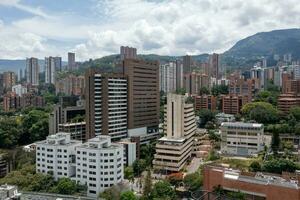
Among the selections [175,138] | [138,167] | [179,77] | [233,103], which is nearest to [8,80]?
[179,77]

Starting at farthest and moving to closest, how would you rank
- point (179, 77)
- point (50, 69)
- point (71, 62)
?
1. point (71, 62)
2. point (50, 69)
3. point (179, 77)

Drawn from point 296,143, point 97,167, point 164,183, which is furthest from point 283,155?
point 97,167

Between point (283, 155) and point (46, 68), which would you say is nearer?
point (283, 155)

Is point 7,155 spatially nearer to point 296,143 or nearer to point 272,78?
point 296,143

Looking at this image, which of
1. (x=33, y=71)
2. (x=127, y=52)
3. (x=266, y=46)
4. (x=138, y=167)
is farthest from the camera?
(x=266, y=46)

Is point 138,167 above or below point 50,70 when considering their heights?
below

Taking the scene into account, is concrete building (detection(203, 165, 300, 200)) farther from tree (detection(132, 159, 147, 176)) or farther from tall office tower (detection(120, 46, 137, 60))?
tall office tower (detection(120, 46, 137, 60))

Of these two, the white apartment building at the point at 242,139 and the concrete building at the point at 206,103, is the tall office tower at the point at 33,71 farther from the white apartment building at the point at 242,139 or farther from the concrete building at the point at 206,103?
the white apartment building at the point at 242,139

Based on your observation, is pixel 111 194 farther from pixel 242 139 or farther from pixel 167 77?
pixel 167 77
